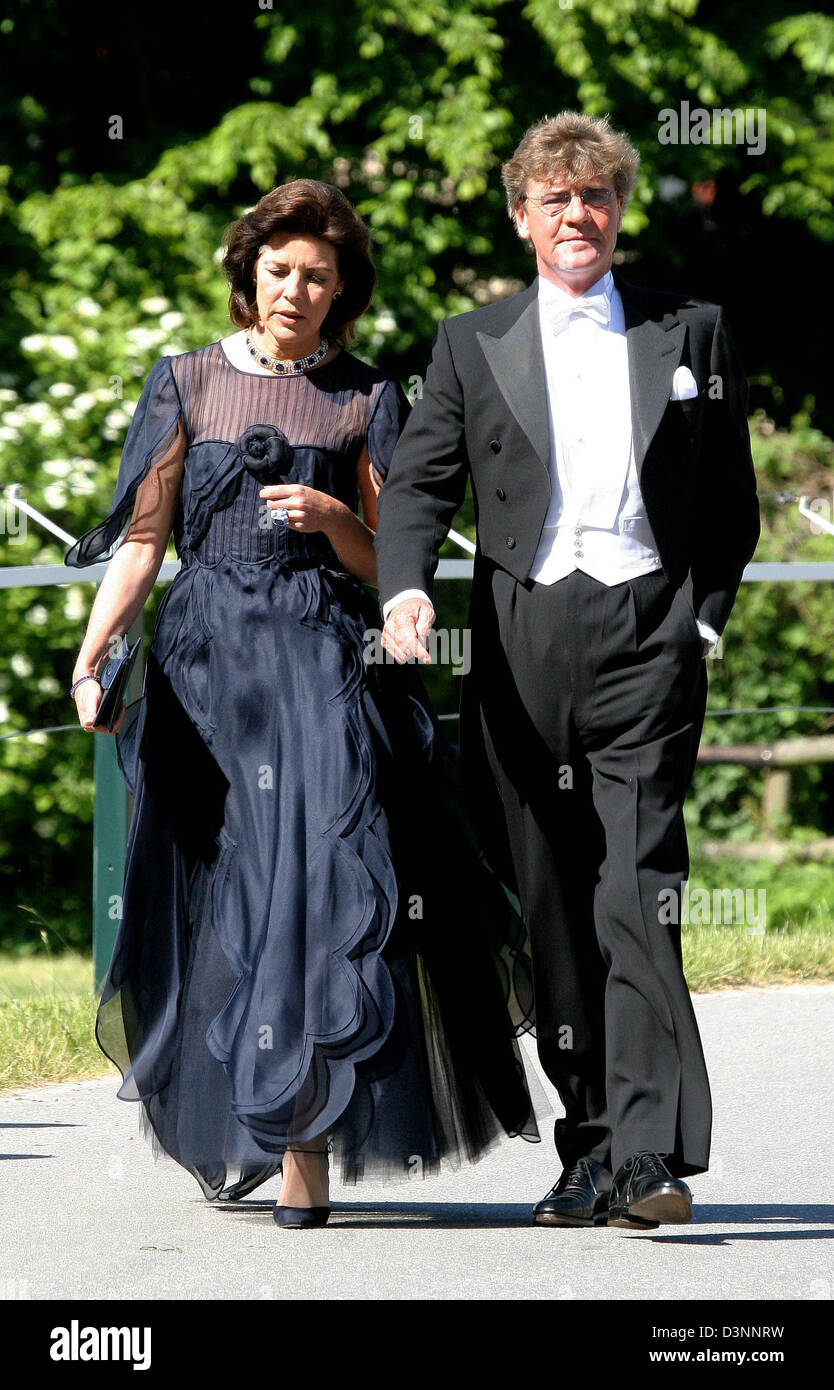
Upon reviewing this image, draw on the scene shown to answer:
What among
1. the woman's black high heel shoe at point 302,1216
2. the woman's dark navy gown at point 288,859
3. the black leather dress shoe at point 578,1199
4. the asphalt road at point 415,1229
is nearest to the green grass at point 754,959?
the asphalt road at point 415,1229

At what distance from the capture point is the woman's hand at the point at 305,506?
3.80 m

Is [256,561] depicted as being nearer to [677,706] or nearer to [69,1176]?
[677,706]

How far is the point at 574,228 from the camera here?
12.1 feet

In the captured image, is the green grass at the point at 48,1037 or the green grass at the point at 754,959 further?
the green grass at the point at 754,959

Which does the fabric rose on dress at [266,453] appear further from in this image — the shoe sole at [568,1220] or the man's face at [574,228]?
the shoe sole at [568,1220]

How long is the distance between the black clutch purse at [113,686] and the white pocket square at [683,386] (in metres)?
1.08

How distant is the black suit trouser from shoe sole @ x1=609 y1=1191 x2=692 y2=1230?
0.38 ft

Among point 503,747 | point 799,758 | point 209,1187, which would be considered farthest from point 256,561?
point 799,758

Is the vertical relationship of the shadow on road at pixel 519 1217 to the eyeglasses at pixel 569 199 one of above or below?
below

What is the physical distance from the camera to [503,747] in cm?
379

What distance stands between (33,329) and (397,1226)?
673 cm

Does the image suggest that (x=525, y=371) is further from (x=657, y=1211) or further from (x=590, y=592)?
(x=657, y=1211)

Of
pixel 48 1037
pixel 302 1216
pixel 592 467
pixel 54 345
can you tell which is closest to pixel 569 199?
pixel 592 467

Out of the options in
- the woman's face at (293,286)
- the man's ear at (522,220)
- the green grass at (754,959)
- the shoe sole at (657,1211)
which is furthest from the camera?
the green grass at (754,959)
